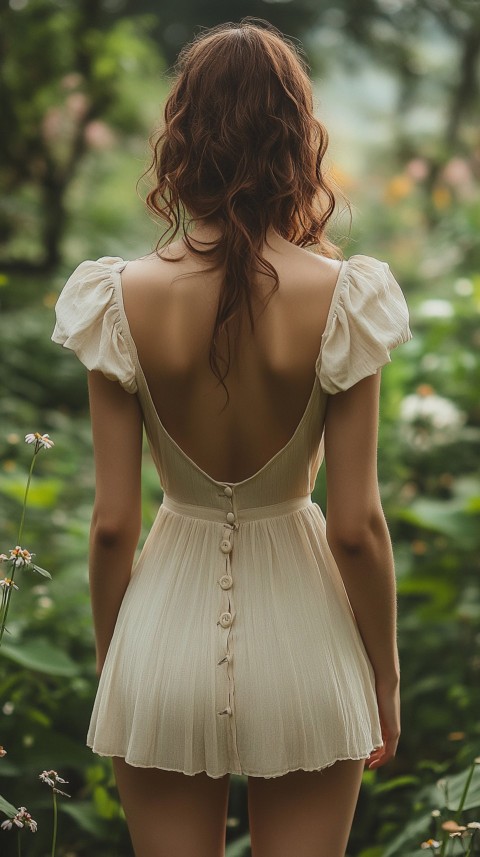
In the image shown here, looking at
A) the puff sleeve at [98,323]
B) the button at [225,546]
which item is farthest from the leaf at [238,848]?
the puff sleeve at [98,323]

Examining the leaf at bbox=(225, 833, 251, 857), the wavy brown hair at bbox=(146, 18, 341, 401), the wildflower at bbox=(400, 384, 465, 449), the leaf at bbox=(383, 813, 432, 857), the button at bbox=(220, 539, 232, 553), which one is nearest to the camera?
the wavy brown hair at bbox=(146, 18, 341, 401)

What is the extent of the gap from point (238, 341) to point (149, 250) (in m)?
4.97

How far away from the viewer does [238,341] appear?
166 cm

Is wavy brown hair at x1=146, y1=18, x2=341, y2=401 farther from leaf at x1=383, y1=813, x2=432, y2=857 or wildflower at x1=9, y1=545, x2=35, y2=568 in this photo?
leaf at x1=383, y1=813, x2=432, y2=857

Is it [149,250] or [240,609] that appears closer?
[240,609]

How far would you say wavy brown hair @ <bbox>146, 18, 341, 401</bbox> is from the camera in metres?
1.66

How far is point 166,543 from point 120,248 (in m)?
5.15

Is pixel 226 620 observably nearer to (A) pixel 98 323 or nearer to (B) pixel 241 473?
(B) pixel 241 473

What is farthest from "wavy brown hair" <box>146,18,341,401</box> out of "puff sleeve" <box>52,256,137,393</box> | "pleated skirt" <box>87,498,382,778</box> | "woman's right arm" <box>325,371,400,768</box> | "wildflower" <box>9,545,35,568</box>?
"wildflower" <box>9,545,35,568</box>

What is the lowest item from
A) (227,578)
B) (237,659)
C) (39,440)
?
(237,659)

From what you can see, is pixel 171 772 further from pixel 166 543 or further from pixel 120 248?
pixel 120 248

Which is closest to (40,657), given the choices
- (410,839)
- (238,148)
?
(410,839)

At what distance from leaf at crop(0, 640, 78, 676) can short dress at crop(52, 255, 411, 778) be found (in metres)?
0.82

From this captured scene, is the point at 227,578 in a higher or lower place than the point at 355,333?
lower
